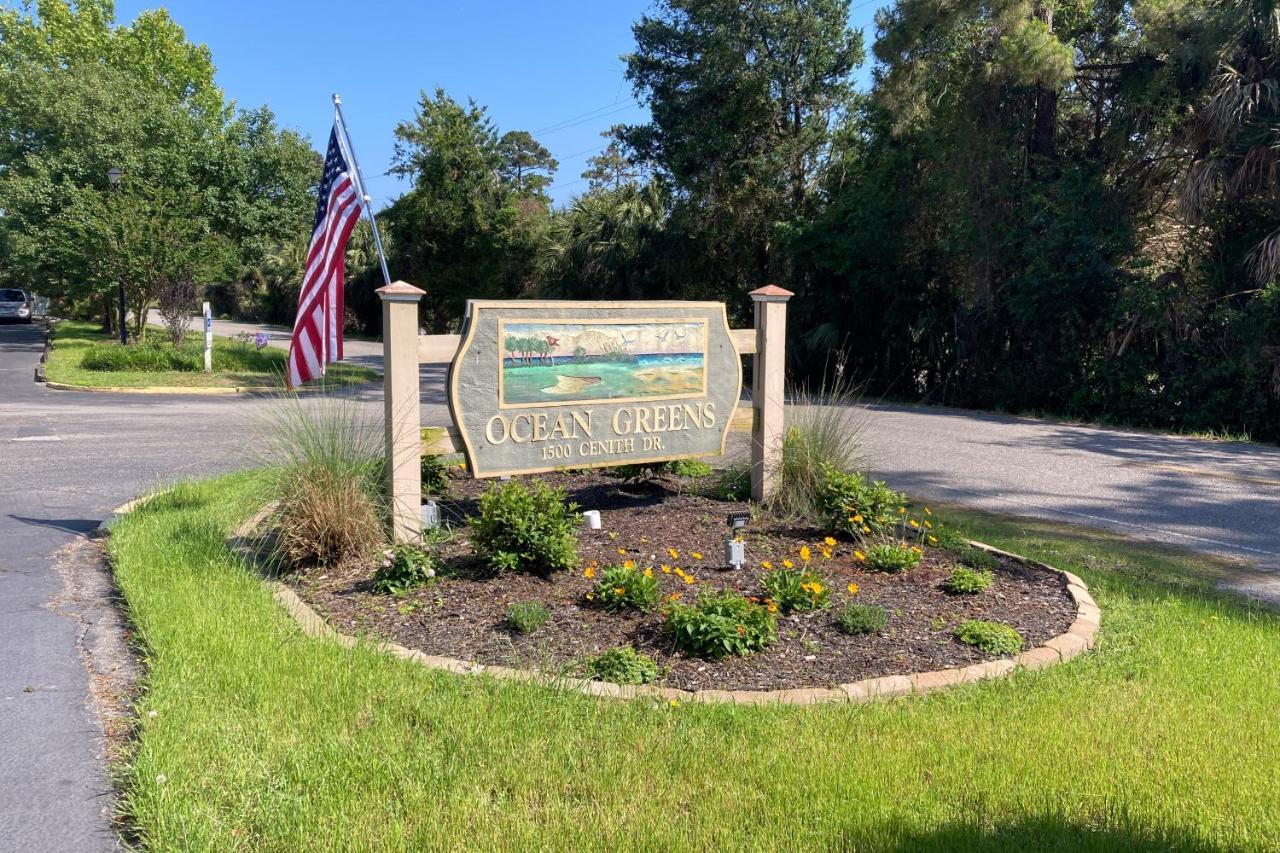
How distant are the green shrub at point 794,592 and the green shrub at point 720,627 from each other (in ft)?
1.22

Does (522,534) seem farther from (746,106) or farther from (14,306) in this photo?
(14,306)

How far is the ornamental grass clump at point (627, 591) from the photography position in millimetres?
5012

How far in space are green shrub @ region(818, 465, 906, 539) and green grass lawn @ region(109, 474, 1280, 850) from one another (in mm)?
1808

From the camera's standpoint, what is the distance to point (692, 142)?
80.5ft

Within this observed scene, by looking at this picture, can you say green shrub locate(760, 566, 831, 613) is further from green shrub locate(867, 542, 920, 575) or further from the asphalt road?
the asphalt road

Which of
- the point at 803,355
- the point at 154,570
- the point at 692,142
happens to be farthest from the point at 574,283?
the point at 154,570

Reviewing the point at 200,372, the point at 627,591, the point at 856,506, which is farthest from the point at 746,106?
the point at 627,591

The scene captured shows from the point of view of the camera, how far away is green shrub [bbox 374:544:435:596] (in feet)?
17.7

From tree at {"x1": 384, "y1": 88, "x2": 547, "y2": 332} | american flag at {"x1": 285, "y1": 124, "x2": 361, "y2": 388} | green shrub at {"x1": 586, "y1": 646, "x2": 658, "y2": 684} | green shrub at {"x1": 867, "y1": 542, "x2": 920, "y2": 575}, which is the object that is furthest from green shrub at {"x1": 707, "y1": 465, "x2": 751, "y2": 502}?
tree at {"x1": 384, "y1": 88, "x2": 547, "y2": 332}

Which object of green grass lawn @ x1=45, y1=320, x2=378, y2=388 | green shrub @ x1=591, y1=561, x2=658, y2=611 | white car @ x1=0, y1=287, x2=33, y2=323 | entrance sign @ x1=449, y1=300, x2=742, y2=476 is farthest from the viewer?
white car @ x1=0, y1=287, x2=33, y2=323

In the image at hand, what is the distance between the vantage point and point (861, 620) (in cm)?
488

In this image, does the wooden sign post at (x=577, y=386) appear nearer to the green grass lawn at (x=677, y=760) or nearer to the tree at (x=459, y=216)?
the green grass lawn at (x=677, y=760)

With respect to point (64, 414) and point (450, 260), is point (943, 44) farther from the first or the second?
point (450, 260)

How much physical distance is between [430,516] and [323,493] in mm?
734
